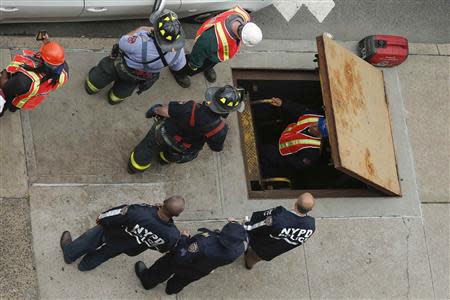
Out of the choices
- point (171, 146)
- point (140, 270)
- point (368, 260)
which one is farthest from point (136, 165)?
point (368, 260)

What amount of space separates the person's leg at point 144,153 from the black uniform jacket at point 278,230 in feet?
4.28

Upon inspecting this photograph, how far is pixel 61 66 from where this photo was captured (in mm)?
6957

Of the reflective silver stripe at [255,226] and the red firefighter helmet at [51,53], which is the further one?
the reflective silver stripe at [255,226]

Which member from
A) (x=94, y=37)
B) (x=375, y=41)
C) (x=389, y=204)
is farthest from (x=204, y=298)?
(x=375, y=41)

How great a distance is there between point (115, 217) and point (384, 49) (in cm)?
483

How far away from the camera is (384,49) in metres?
9.62

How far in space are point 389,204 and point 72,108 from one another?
4.01 meters

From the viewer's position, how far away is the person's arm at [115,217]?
250 inches

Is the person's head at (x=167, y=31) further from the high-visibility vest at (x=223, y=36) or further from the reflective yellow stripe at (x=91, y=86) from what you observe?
the reflective yellow stripe at (x=91, y=86)

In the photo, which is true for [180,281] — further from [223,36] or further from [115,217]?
[223,36]

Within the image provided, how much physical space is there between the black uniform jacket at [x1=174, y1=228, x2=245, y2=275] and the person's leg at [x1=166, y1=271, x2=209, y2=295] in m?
0.11

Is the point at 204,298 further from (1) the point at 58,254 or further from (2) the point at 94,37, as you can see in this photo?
(2) the point at 94,37

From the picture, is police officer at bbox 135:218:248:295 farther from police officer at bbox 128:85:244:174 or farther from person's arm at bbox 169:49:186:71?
Result: person's arm at bbox 169:49:186:71

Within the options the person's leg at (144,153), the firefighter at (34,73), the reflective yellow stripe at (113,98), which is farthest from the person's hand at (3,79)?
the person's leg at (144,153)
